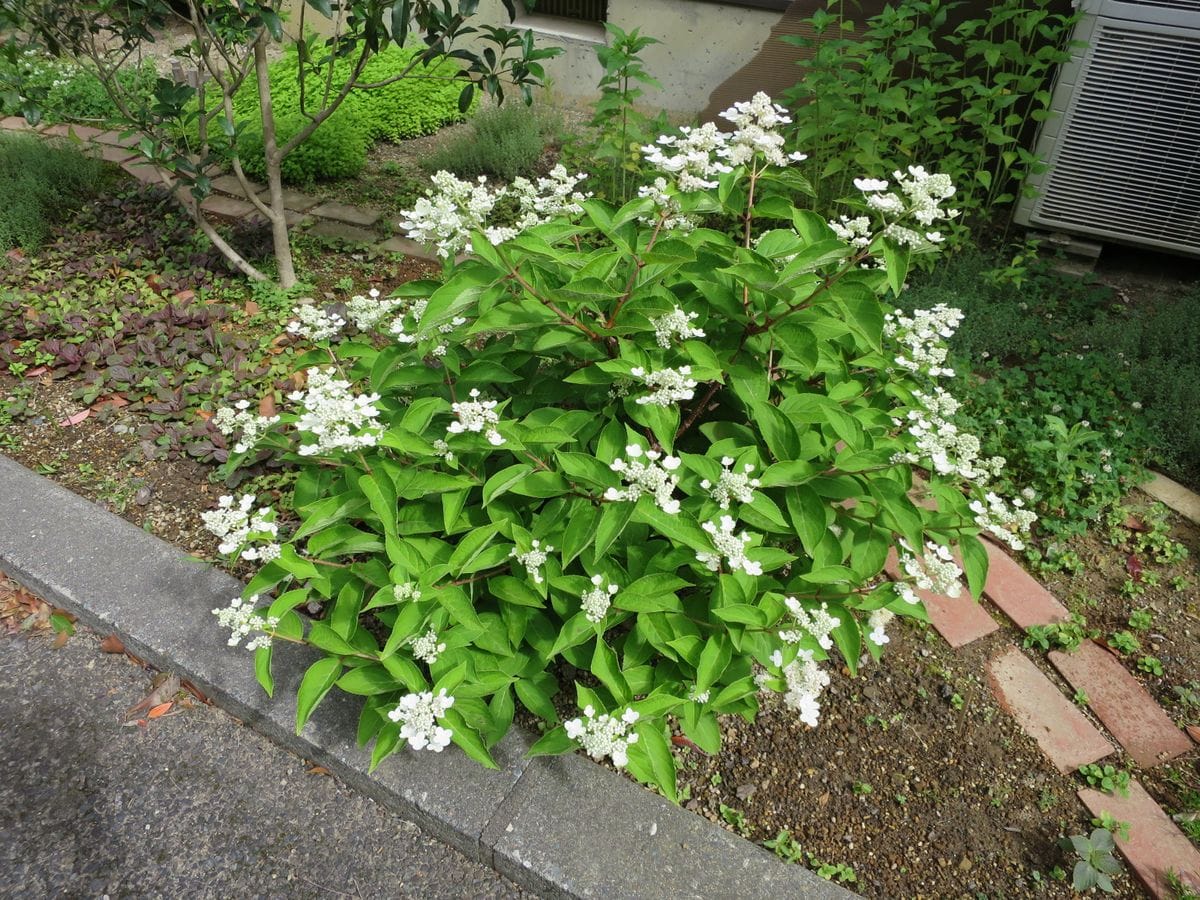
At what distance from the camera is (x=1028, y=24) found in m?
3.30

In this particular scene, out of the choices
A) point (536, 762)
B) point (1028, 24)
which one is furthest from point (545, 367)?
point (1028, 24)

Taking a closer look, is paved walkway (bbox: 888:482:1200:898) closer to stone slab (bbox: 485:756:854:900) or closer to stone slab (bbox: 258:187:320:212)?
stone slab (bbox: 485:756:854:900)

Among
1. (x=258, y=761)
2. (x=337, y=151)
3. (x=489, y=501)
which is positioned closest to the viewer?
(x=489, y=501)

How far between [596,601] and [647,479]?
267 mm

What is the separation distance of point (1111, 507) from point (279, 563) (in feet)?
8.50

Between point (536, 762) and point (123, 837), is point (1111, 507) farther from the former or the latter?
point (123, 837)

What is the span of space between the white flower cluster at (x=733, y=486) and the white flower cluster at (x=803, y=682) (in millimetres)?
320

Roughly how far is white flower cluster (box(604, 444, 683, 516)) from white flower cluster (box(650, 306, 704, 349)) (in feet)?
0.80

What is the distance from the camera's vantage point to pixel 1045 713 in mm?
2100

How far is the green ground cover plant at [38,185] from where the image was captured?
12.9 feet

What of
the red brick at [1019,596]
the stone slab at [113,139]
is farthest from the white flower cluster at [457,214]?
the stone slab at [113,139]

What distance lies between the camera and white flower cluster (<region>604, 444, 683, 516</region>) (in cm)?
151

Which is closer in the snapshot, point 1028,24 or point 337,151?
point 1028,24

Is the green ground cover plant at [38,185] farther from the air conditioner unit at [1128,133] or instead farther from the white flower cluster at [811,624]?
the air conditioner unit at [1128,133]
